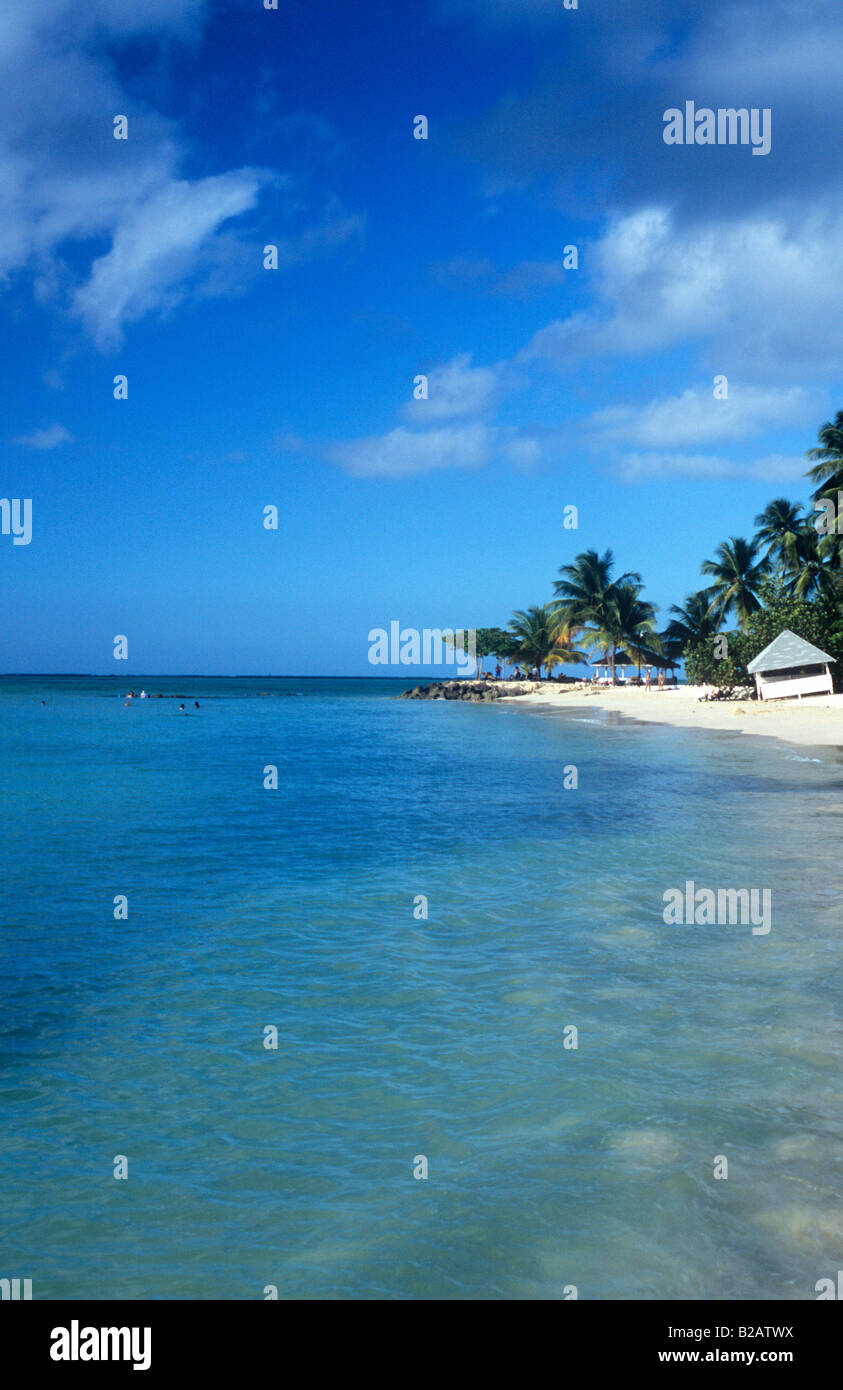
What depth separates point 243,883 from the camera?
44.4 feet

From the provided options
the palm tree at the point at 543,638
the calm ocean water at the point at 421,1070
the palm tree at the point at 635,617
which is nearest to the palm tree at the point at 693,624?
the palm tree at the point at 635,617

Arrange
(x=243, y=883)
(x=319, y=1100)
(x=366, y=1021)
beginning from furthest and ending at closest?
(x=243, y=883), (x=366, y=1021), (x=319, y=1100)

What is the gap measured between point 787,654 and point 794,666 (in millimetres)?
1392

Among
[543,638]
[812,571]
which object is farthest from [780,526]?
[543,638]

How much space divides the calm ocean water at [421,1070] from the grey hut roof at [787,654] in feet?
111

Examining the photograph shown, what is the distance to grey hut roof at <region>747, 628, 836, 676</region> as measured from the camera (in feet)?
154

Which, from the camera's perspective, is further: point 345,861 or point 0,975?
point 345,861

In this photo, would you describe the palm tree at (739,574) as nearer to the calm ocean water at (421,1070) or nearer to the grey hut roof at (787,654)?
the grey hut roof at (787,654)

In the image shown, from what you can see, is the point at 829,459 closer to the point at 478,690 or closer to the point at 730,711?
the point at 730,711

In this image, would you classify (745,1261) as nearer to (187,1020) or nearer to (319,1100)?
(319,1100)

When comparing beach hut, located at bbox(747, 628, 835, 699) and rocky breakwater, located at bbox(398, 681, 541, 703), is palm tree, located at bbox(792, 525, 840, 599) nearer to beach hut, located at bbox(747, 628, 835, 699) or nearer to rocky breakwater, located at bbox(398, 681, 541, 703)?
beach hut, located at bbox(747, 628, 835, 699)
